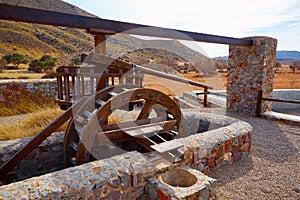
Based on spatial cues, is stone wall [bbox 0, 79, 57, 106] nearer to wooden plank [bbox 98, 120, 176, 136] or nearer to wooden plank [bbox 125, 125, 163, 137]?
wooden plank [bbox 98, 120, 176, 136]

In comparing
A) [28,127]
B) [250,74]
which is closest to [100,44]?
[28,127]

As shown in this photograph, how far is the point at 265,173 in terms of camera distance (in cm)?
307

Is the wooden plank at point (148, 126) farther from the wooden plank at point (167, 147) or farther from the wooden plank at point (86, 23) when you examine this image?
the wooden plank at point (86, 23)

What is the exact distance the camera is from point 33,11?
94.9 inches

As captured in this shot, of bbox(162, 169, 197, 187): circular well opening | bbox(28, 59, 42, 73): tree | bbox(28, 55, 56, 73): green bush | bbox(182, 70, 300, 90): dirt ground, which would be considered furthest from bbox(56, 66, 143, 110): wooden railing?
bbox(28, 59, 42, 73): tree

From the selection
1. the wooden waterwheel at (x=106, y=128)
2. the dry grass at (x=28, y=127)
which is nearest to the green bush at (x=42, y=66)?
the dry grass at (x=28, y=127)

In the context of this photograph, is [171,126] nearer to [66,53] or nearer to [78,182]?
[78,182]

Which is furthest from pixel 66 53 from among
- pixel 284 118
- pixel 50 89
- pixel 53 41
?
pixel 284 118

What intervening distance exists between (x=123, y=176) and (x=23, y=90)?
280 inches

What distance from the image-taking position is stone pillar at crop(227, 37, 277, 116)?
5.92 m

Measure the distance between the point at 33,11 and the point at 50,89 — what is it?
20.4 ft

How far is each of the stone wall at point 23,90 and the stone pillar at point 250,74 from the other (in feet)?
21.2

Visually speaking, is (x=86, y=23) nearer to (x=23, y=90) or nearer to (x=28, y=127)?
(x=28, y=127)

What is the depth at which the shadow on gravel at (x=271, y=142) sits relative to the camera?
368 cm
